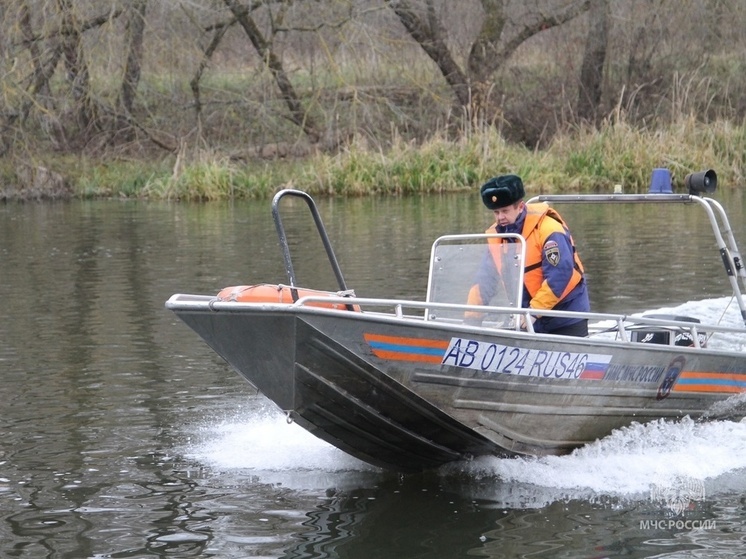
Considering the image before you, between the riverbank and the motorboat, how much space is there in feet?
58.1

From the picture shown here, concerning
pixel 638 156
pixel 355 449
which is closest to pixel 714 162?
pixel 638 156

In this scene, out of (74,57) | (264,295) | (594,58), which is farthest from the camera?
(594,58)

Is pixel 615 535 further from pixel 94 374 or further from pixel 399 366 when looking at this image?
pixel 94 374

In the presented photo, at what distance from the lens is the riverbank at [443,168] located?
25500mm

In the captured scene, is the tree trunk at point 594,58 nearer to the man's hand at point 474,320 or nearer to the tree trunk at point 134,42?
the tree trunk at point 134,42

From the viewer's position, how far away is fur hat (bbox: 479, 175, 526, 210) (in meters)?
7.47

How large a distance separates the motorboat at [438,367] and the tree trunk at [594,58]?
24.3 metres

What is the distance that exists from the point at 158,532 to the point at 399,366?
1485 mm

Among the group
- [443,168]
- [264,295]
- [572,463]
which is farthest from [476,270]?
[443,168]

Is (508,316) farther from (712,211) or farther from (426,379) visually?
(712,211)

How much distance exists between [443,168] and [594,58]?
715 cm

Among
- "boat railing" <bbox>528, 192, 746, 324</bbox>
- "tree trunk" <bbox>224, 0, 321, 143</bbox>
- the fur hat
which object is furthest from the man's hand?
"tree trunk" <bbox>224, 0, 321, 143</bbox>

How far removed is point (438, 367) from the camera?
6.75 m

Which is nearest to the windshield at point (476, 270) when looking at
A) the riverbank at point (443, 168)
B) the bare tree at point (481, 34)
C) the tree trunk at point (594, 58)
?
the riverbank at point (443, 168)
